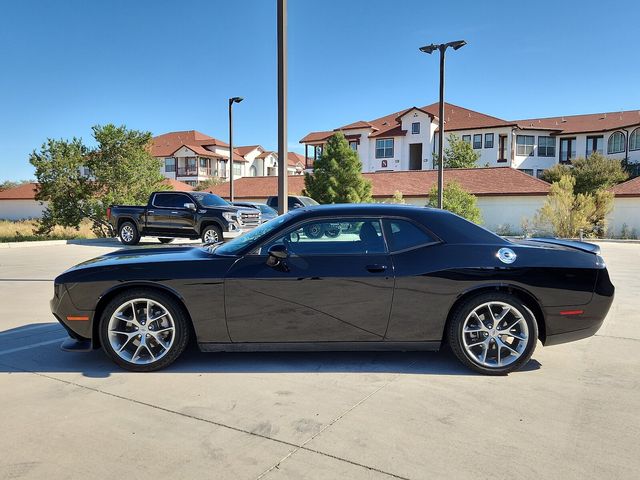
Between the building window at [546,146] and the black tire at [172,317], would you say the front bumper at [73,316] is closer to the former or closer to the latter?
the black tire at [172,317]

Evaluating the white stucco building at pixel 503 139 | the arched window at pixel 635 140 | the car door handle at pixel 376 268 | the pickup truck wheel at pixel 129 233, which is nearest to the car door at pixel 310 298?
the car door handle at pixel 376 268

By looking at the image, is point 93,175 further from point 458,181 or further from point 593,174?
point 593,174

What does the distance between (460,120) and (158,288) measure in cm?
5452

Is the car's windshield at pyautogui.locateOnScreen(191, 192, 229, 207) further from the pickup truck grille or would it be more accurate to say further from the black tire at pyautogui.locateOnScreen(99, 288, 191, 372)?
the black tire at pyautogui.locateOnScreen(99, 288, 191, 372)

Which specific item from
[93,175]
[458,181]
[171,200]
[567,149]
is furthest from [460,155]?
[171,200]

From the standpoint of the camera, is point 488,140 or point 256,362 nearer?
point 256,362

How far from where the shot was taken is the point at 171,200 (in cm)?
1678

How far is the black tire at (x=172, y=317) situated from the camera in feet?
14.2

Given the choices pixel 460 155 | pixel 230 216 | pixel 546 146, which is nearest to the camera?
pixel 230 216

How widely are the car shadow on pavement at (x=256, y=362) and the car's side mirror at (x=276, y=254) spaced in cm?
99

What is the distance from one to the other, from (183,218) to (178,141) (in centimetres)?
6642

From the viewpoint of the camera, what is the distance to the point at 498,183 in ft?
105

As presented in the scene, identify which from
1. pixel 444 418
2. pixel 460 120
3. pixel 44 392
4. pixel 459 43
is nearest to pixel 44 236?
pixel 459 43

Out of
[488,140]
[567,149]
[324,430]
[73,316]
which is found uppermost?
[488,140]
